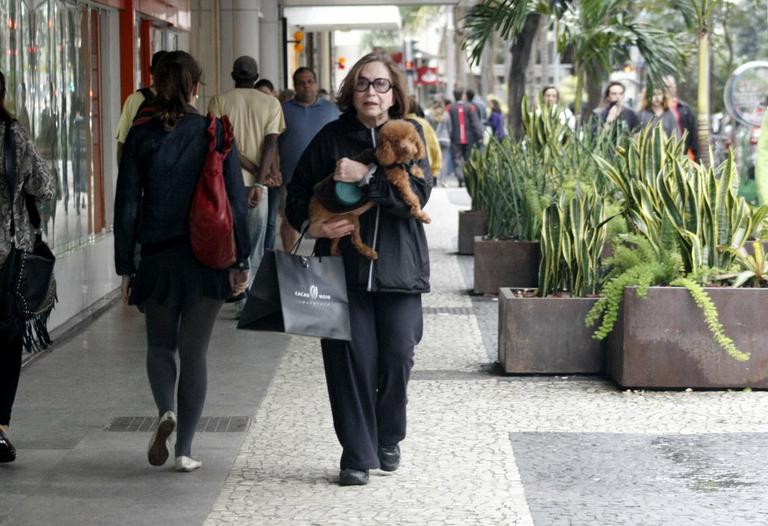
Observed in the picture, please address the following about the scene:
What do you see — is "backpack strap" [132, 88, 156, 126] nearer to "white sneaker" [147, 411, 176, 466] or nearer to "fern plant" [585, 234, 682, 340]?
"white sneaker" [147, 411, 176, 466]

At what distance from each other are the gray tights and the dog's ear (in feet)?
3.03

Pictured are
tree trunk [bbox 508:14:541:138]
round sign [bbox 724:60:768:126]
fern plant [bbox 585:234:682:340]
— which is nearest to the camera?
fern plant [bbox 585:234:682:340]

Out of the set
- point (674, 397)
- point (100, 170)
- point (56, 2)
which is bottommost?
point (674, 397)

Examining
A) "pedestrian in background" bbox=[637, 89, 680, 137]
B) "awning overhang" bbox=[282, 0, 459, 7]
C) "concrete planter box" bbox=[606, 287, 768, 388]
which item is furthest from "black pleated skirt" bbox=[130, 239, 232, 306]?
"awning overhang" bbox=[282, 0, 459, 7]

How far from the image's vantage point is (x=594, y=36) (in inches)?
691

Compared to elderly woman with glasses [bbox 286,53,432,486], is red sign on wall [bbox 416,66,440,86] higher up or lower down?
higher up

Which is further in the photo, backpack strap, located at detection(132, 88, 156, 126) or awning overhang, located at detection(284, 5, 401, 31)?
awning overhang, located at detection(284, 5, 401, 31)

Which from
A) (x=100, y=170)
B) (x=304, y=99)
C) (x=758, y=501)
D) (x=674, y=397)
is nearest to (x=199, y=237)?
(x=758, y=501)

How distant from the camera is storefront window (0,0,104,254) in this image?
10.3 meters

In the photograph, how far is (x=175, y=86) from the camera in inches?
242

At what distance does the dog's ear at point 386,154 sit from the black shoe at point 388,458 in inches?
49.0

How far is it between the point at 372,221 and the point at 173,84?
1000 millimetres

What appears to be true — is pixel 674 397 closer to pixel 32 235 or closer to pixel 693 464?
pixel 693 464

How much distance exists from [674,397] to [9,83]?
15.8ft
